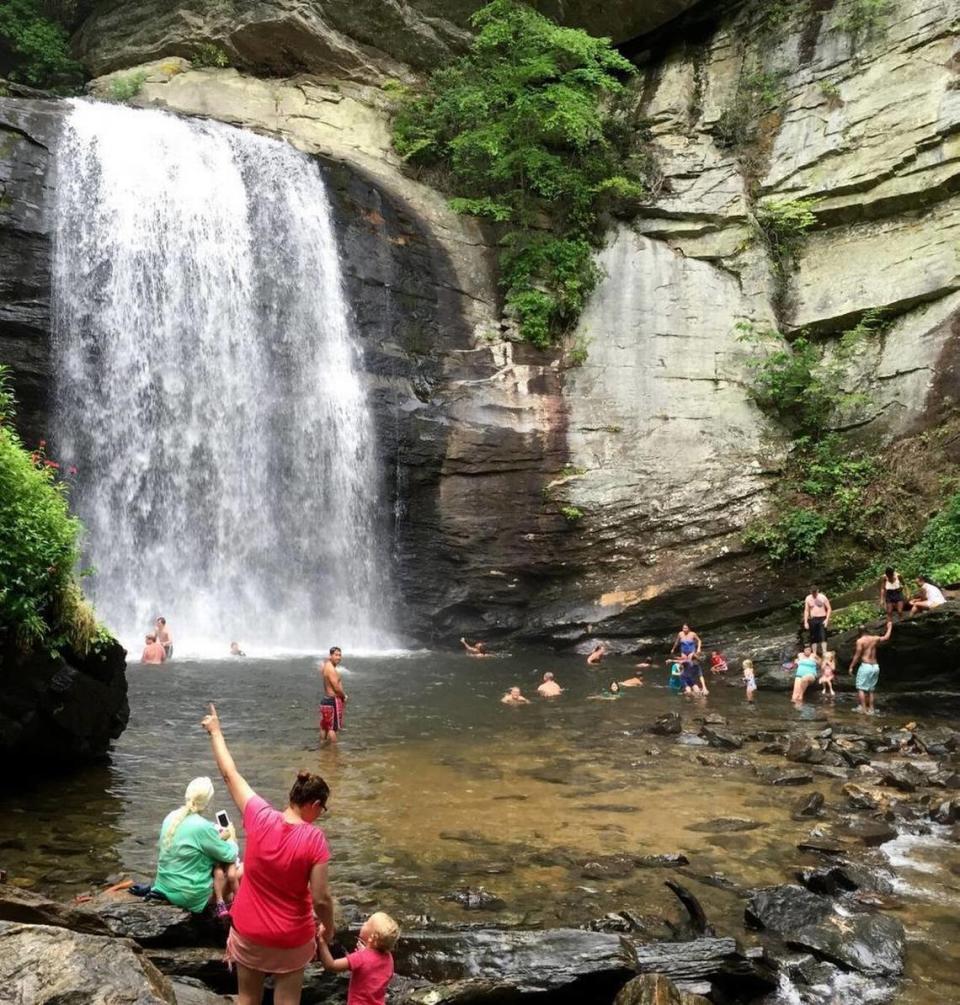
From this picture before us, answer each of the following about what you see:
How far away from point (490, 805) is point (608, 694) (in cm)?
701

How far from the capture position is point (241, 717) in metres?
12.0

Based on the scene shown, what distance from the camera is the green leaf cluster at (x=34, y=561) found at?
783 cm

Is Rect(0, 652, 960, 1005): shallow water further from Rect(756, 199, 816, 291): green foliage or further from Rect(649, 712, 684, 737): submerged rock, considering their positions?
Rect(756, 199, 816, 291): green foliage

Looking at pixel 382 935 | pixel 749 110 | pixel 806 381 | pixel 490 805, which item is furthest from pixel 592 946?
pixel 749 110

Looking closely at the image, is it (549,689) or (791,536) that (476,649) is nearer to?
(549,689)

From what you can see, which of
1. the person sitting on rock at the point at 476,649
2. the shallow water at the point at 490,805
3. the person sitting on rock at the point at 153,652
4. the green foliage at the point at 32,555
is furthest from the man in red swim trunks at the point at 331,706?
the person sitting on rock at the point at 476,649

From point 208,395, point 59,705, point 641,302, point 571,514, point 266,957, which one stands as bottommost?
point 266,957

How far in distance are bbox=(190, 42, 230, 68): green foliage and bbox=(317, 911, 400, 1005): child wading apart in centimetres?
2776

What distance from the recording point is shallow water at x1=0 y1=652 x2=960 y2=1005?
636cm

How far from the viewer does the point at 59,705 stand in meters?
8.49

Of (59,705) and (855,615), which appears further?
(855,615)

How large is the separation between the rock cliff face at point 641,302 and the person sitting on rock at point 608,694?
4.02 metres

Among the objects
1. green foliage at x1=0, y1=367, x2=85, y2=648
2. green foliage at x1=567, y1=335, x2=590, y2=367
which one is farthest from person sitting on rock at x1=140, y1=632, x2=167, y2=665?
green foliage at x1=567, y1=335, x2=590, y2=367

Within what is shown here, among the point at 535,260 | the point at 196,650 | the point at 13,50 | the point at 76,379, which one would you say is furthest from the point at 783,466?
the point at 13,50
